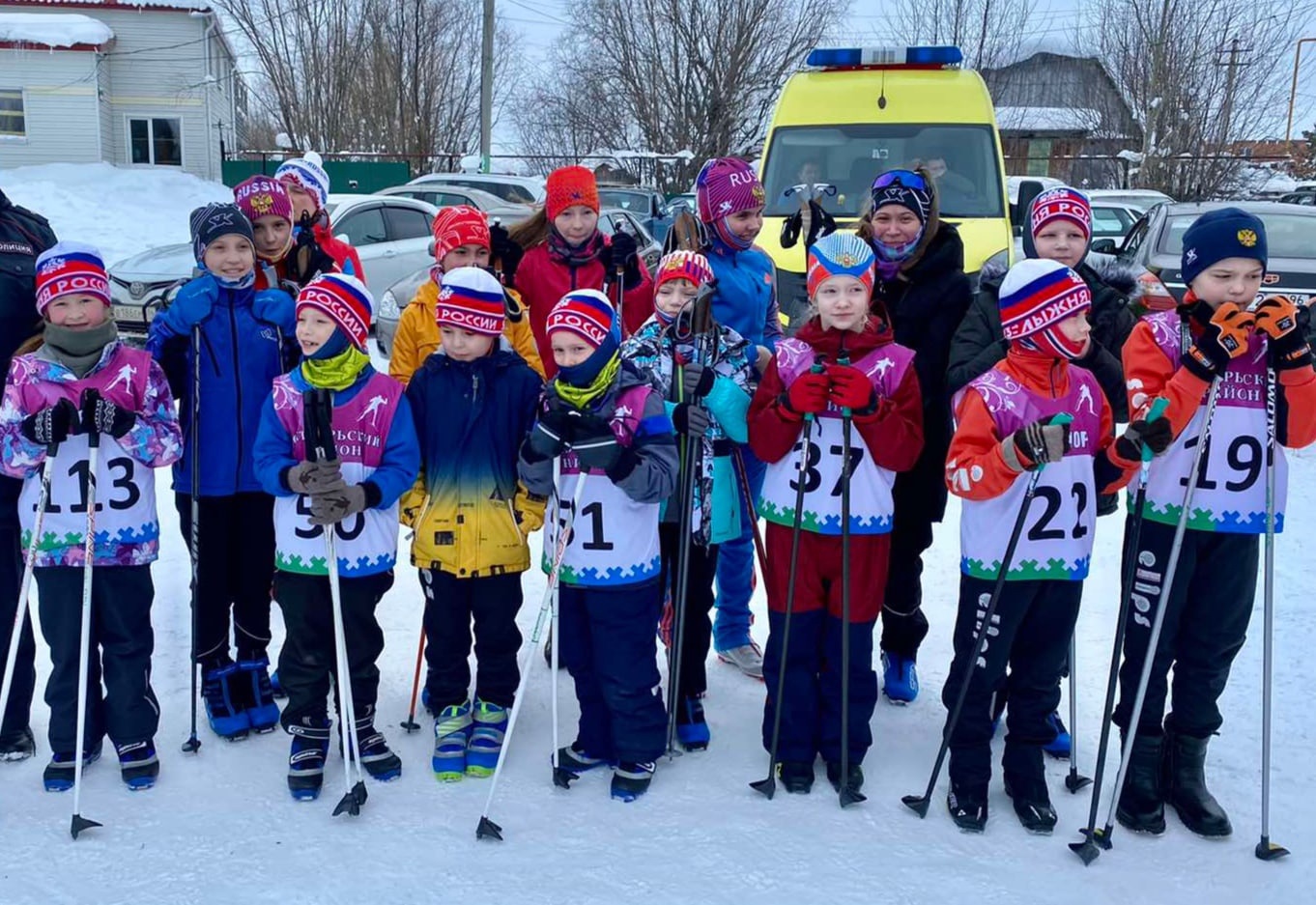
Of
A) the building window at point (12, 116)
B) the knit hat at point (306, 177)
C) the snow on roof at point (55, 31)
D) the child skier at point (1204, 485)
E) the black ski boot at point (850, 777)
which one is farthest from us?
the building window at point (12, 116)

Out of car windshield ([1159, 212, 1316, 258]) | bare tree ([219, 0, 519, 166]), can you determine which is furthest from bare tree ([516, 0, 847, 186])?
car windshield ([1159, 212, 1316, 258])

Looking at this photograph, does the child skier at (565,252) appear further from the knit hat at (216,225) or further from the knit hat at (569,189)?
the knit hat at (216,225)

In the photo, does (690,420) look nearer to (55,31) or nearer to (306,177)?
(306,177)

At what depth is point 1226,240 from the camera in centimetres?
319

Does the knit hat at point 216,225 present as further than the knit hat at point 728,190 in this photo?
No

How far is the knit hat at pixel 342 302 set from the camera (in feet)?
11.1

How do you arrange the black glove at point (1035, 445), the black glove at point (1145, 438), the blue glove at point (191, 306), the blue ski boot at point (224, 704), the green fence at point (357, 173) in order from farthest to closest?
the green fence at point (357, 173) < the blue ski boot at point (224, 704) < the blue glove at point (191, 306) < the black glove at point (1145, 438) < the black glove at point (1035, 445)

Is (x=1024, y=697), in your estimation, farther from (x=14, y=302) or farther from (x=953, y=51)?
(x=953, y=51)

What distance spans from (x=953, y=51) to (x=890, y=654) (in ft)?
18.5

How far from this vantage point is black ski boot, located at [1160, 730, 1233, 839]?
10.9ft

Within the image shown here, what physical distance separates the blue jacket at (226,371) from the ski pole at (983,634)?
8.07 feet

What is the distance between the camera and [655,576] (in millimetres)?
3609

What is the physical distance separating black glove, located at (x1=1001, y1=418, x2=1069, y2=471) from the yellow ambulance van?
4.55m

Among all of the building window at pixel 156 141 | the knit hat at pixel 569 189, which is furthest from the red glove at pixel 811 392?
the building window at pixel 156 141
